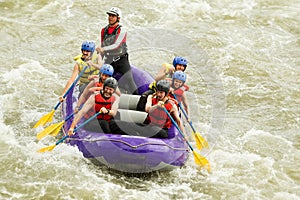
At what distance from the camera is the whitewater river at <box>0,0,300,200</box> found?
22.1 feet

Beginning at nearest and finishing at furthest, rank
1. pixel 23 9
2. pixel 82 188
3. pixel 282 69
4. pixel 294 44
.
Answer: pixel 82 188
pixel 282 69
pixel 294 44
pixel 23 9

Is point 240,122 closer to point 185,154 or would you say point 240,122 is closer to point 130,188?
point 185,154

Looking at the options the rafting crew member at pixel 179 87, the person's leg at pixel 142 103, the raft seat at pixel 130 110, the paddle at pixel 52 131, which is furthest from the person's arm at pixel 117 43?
the paddle at pixel 52 131

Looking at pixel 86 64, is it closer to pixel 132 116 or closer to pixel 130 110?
pixel 130 110

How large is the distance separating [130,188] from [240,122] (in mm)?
2999

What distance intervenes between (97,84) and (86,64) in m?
0.74

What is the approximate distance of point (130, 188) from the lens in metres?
6.63

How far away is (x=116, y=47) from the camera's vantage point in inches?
322

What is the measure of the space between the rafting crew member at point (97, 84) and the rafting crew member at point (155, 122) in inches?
25.3

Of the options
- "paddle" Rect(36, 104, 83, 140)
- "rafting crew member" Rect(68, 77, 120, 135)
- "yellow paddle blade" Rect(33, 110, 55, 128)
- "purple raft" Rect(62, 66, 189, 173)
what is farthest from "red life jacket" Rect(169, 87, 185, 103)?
"yellow paddle blade" Rect(33, 110, 55, 128)

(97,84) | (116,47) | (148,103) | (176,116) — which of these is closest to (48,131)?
(97,84)

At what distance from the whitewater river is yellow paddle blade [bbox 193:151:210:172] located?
12 centimetres

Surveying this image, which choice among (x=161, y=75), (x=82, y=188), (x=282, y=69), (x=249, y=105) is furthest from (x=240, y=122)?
(x=82, y=188)

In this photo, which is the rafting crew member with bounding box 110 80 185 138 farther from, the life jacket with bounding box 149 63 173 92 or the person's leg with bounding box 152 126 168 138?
the life jacket with bounding box 149 63 173 92
